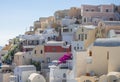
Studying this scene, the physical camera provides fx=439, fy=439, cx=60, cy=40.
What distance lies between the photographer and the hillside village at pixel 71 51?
35.8m

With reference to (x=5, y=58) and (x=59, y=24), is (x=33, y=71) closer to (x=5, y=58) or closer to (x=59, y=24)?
(x=5, y=58)

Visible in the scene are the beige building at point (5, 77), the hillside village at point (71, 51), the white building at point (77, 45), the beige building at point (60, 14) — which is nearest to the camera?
the hillside village at point (71, 51)

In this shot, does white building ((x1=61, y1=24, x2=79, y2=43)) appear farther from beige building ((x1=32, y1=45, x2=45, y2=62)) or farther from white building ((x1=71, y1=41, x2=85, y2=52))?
white building ((x1=71, y1=41, x2=85, y2=52))

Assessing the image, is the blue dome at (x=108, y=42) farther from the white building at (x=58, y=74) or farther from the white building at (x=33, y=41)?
the white building at (x=33, y=41)

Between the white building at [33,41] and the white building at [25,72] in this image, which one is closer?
the white building at [25,72]

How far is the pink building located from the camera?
57750 mm

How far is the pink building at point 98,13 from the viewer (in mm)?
57750

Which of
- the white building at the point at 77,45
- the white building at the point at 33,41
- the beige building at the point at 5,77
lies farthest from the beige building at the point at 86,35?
the beige building at the point at 5,77

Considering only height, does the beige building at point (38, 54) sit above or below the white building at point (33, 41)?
below

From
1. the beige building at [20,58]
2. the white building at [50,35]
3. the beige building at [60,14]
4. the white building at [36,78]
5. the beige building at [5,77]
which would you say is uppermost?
the beige building at [60,14]

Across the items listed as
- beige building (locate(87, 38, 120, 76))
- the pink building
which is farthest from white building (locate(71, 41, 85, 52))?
the pink building

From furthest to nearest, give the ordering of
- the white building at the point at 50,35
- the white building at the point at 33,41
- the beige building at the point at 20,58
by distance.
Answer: the white building at the point at 50,35
the white building at the point at 33,41
the beige building at the point at 20,58

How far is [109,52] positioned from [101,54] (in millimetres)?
816

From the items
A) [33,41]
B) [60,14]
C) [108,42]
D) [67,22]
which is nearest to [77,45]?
[108,42]
